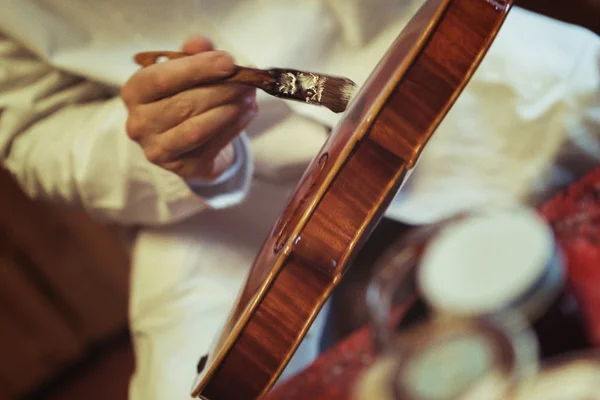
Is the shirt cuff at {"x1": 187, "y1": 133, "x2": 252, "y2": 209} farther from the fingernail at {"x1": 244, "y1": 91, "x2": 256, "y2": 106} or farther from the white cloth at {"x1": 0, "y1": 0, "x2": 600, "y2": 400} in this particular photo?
the fingernail at {"x1": 244, "y1": 91, "x2": 256, "y2": 106}

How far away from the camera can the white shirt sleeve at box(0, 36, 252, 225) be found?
0.65 m

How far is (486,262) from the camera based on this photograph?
1.71ft

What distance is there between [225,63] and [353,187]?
0.14 meters

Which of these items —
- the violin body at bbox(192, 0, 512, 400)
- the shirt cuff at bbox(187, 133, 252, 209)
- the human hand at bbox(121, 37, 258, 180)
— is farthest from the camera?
the shirt cuff at bbox(187, 133, 252, 209)

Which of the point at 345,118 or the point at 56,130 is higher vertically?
the point at 345,118

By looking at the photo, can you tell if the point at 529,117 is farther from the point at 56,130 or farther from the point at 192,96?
the point at 56,130

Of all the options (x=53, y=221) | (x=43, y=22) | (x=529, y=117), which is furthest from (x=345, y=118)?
(x=53, y=221)

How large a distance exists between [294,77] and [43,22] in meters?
0.40

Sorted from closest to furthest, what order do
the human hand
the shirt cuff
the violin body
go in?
the violin body, the human hand, the shirt cuff

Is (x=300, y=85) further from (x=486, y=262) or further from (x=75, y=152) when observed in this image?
(x=75, y=152)

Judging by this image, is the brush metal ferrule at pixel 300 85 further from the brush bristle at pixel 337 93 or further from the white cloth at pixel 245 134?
the white cloth at pixel 245 134

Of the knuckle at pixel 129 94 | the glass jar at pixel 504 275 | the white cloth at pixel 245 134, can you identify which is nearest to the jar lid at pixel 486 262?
the glass jar at pixel 504 275

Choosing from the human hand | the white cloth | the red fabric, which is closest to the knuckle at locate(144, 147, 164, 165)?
the human hand

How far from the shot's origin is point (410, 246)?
58 cm
